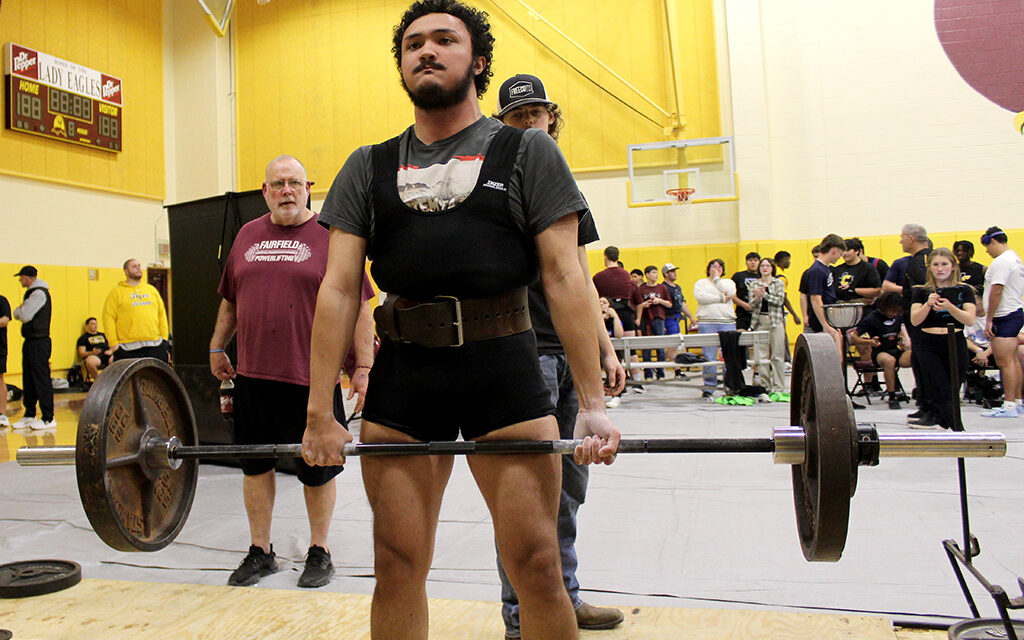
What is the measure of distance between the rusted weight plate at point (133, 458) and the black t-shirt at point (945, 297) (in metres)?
4.67

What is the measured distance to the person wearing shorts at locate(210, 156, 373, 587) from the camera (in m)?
2.83

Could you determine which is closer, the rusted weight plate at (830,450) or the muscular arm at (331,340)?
the rusted weight plate at (830,450)

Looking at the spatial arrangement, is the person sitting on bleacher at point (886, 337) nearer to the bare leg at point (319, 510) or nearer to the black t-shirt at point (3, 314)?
the bare leg at point (319, 510)

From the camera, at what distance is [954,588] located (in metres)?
2.36

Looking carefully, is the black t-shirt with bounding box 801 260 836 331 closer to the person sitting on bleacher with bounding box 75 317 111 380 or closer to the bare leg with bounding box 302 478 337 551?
the bare leg with bounding box 302 478 337 551

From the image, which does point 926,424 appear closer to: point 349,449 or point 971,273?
point 971,273

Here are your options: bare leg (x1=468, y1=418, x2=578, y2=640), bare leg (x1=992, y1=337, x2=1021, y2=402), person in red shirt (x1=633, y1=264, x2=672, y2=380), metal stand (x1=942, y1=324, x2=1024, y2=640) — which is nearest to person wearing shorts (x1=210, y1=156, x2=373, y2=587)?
bare leg (x1=468, y1=418, x2=578, y2=640)

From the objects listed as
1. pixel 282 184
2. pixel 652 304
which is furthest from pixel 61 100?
pixel 282 184

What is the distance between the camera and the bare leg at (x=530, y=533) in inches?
59.7

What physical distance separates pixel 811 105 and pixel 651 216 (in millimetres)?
2738

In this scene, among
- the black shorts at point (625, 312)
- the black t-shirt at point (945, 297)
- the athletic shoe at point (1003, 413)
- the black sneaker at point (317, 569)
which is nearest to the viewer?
the black sneaker at point (317, 569)

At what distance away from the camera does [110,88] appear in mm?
11828

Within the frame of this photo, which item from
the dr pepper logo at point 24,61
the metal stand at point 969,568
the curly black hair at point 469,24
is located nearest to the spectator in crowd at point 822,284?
the metal stand at point 969,568

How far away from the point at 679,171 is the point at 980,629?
968cm
